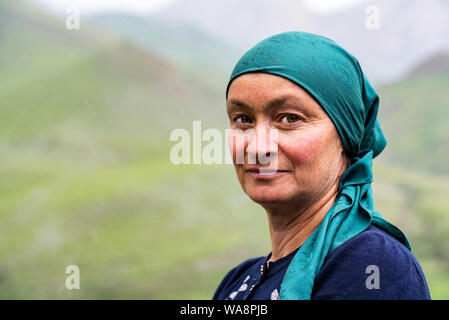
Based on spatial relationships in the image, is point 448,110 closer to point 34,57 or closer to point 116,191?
point 116,191

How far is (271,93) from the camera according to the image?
1.88 metres

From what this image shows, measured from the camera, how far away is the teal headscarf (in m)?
1.78

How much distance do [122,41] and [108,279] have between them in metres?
25.6

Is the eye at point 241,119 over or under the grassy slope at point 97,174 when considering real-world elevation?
under

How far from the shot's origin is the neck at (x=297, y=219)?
201cm

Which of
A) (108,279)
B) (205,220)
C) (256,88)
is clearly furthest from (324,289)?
(205,220)

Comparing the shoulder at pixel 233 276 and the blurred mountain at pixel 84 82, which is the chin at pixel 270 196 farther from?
the blurred mountain at pixel 84 82

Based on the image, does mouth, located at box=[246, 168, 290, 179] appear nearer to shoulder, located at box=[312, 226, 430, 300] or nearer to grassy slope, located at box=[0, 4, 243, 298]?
shoulder, located at box=[312, 226, 430, 300]

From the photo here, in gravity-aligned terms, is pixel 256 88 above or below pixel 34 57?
below

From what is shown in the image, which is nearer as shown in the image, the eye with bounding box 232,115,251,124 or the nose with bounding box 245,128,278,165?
the nose with bounding box 245,128,278,165

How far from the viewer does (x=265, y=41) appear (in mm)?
2021

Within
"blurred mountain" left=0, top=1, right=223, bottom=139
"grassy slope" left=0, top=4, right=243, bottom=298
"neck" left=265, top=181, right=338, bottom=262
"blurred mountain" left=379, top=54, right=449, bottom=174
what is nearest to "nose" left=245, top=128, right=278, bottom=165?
"neck" left=265, top=181, right=338, bottom=262

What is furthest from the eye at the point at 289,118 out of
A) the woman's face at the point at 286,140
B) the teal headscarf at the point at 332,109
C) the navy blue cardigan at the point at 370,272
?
the navy blue cardigan at the point at 370,272

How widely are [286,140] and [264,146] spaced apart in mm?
83
